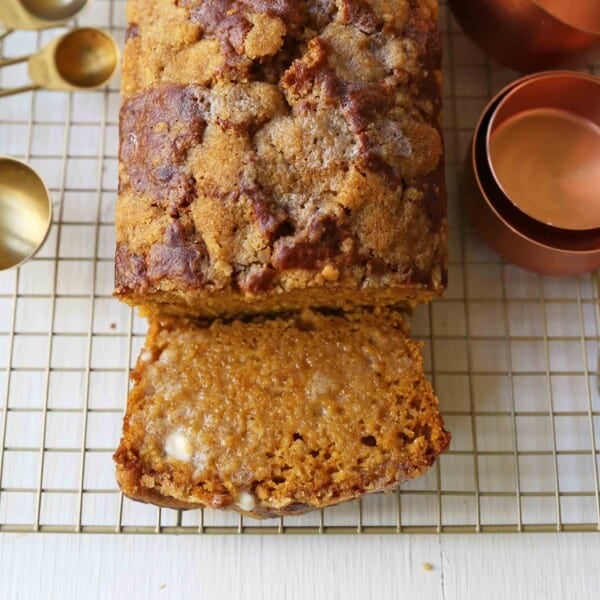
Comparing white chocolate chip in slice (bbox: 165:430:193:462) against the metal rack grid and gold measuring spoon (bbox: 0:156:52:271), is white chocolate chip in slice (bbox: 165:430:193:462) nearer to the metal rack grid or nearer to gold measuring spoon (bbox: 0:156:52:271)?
the metal rack grid

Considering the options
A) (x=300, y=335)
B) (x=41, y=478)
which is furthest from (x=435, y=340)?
(x=41, y=478)

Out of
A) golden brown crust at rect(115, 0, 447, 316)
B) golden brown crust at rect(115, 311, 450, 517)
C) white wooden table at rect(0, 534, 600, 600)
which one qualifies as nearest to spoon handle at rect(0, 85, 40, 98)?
golden brown crust at rect(115, 0, 447, 316)

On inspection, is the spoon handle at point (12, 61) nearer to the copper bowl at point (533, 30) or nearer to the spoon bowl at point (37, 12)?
the spoon bowl at point (37, 12)

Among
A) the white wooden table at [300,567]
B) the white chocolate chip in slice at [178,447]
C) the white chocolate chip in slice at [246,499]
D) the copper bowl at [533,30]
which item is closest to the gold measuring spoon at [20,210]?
the white chocolate chip in slice at [178,447]

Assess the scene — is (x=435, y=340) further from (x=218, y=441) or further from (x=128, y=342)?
(x=128, y=342)

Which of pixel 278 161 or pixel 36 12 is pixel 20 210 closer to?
pixel 36 12

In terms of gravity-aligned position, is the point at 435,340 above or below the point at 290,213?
below

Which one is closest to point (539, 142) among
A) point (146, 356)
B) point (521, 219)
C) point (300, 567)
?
point (521, 219)
